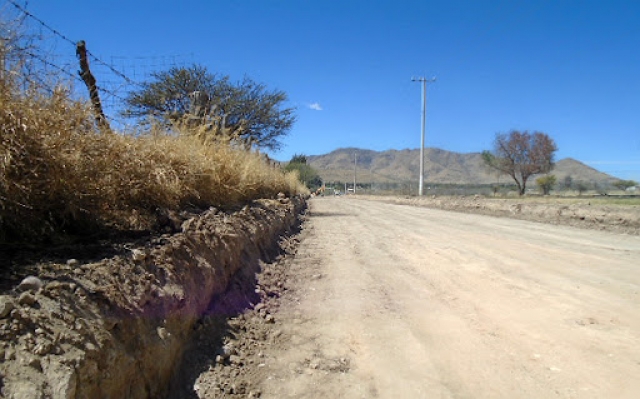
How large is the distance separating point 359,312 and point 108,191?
295 centimetres

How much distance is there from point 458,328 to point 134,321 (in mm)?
3215

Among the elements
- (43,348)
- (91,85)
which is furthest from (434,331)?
(91,85)

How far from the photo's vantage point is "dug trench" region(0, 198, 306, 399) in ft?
7.05

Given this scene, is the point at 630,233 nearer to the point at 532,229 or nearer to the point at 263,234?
the point at 532,229

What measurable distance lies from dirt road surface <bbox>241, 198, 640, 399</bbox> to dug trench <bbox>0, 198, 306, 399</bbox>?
51cm

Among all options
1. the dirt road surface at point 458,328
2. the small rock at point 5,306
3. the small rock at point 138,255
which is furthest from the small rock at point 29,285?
the dirt road surface at point 458,328

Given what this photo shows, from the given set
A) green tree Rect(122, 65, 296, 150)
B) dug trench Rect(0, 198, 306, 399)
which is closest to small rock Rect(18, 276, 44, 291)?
dug trench Rect(0, 198, 306, 399)

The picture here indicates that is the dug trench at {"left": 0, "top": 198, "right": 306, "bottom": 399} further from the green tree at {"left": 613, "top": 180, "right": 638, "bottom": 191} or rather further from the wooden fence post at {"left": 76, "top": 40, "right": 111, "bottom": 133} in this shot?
the green tree at {"left": 613, "top": 180, "right": 638, "bottom": 191}

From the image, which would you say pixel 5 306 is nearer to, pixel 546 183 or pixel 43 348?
pixel 43 348

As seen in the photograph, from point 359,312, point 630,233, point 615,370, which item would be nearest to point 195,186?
point 359,312

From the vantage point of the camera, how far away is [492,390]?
134 inches

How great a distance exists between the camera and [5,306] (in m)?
2.21

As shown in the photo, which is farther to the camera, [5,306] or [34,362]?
[5,306]

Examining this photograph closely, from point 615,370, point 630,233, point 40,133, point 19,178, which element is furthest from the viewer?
point 630,233
